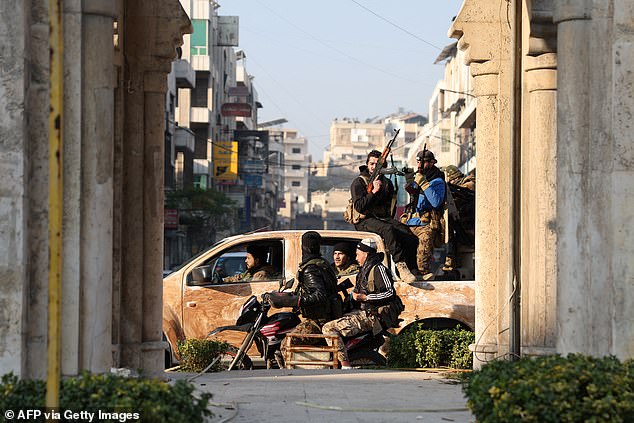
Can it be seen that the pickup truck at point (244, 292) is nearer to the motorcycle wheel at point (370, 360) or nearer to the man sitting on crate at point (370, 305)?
the motorcycle wheel at point (370, 360)

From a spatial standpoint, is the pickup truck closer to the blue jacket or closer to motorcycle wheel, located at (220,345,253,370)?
motorcycle wheel, located at (220,345,253,370)

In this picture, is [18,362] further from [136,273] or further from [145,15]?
[145,15]

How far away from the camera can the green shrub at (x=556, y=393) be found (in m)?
7.58

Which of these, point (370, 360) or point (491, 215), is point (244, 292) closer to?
point (370, 360)

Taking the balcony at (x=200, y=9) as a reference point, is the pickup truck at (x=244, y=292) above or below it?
below

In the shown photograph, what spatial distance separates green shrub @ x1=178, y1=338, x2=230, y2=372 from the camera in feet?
49.5

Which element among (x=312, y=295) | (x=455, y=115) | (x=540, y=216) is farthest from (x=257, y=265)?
(x=455, y=115)

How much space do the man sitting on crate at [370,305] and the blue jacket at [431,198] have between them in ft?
9.26

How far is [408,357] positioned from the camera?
15391 mm

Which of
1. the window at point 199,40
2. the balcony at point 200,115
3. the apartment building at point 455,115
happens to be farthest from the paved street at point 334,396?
the window at point 199,40


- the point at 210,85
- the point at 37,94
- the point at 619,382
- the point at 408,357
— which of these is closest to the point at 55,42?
the point at 37,94

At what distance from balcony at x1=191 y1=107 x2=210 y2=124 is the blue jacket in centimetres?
6300

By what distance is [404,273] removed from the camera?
55.0 feet

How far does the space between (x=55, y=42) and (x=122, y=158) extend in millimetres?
6951
